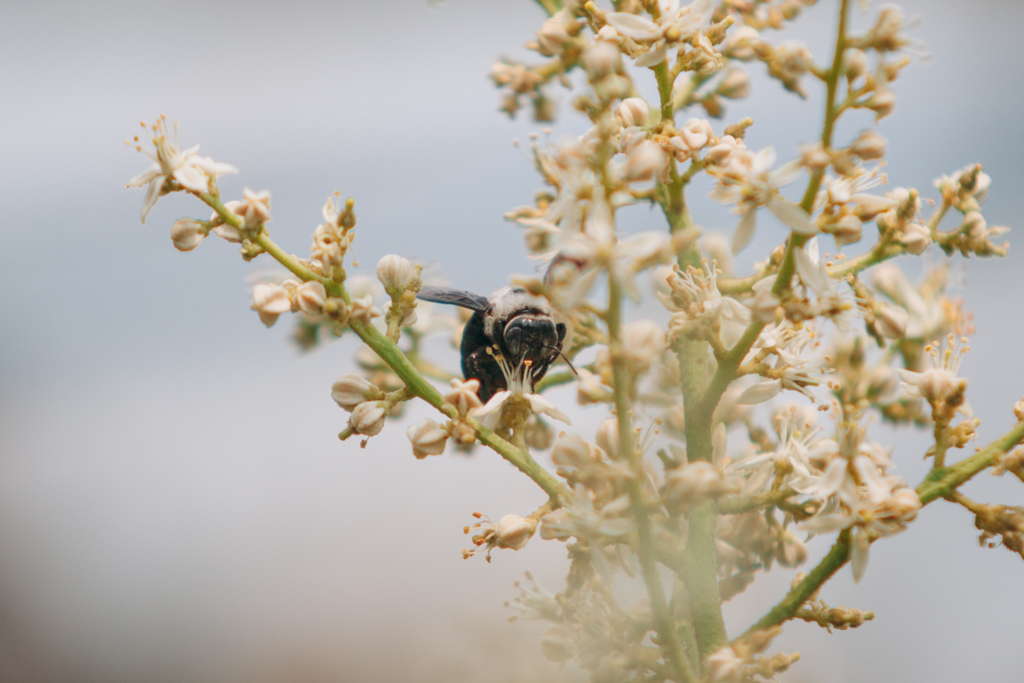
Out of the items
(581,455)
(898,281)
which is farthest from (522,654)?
(898,281)

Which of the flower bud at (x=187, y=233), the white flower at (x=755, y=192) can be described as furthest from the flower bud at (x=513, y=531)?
the flower bud at (x=187, y=233)

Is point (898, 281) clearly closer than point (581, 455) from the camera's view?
No

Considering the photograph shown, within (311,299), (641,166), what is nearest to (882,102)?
(641,166)

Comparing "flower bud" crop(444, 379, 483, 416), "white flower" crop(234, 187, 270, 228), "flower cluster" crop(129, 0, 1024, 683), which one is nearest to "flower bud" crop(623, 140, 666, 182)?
"flower cluster" crop(129, 0, 1024, 683)

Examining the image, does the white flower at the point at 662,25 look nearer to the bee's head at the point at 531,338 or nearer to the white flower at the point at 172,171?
the bee's head at the point at 531,338

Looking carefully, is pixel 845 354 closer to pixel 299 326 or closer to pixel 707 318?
pixel 707 318

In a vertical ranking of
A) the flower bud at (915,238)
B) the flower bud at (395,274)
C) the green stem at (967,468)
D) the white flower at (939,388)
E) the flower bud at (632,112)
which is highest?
the flower bud at (632,112)
